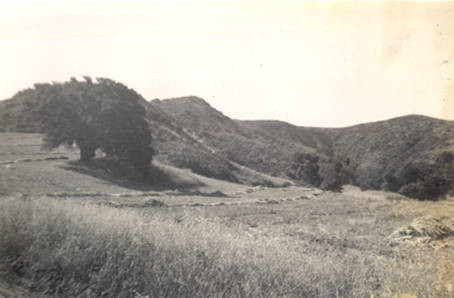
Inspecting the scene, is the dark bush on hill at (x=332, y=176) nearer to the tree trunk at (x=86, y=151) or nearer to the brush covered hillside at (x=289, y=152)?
the brush covered hillside at (x=289, y=152)

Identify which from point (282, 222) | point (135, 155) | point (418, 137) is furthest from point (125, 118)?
point (418, 137)

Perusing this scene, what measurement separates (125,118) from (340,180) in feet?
105

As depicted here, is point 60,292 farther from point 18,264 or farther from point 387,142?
point 387,142

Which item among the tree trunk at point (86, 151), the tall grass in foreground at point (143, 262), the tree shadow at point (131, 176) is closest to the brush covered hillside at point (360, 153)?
the tree shadow at point (131, 176)

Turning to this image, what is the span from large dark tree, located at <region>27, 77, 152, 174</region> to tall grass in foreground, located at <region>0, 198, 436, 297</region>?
2400 centimetres

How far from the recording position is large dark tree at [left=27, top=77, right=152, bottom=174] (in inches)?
1094

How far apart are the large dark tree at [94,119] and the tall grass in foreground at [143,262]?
24.0 meters

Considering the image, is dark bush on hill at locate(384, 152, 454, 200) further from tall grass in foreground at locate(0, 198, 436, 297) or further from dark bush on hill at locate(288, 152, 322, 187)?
tall grass in foreground at locate(0, 198, 436, 297)

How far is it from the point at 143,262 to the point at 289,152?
69.3 metres

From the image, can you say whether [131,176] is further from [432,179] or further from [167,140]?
[432,179]

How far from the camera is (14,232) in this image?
497 cm

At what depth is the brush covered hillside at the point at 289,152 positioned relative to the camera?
103ft

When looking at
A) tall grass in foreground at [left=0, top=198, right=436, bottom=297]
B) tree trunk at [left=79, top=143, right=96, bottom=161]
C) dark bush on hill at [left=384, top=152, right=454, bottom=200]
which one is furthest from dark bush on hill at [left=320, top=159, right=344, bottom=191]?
tall grass in foreground at [left=0, top=198, right=436, bottom=297]

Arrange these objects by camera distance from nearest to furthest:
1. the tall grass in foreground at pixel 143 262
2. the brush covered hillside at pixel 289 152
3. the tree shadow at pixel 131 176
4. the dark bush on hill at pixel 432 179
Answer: the tall grass in foreground at pixel 143 262
the tree shadow at pixel 131 176
the dark bush on hill at pixel 432 179
the brush covered hillside at pixel 289 152
